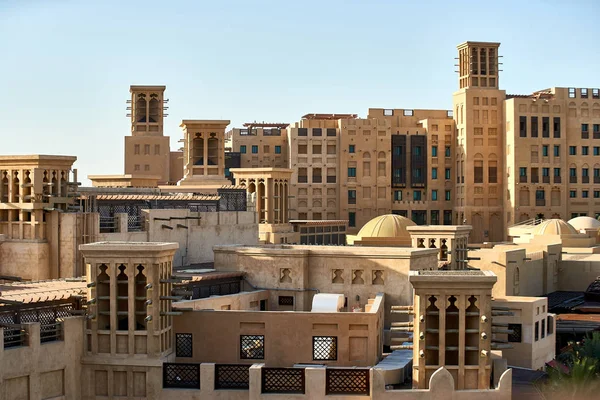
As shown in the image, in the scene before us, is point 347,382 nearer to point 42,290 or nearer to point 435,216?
point 42,290

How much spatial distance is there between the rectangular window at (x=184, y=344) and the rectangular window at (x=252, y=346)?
4.22ft

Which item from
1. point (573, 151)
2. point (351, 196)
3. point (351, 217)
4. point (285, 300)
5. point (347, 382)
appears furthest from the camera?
point (351, 196)

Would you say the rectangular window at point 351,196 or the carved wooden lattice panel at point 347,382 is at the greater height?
the rectangular window at point 351,196

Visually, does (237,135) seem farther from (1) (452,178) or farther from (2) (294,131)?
(1) (452,178)

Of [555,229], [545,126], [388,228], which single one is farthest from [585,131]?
[388,228]

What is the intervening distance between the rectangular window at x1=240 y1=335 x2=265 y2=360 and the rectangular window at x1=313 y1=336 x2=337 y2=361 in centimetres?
134

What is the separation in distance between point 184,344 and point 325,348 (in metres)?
3.54

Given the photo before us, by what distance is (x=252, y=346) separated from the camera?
2691cm

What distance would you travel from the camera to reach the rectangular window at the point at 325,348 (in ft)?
87.9

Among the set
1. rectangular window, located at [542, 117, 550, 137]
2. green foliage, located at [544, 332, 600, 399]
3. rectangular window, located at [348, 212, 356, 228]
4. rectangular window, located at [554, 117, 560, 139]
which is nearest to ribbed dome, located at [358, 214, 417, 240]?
green foliage, located at [544, 332, 600, 399]

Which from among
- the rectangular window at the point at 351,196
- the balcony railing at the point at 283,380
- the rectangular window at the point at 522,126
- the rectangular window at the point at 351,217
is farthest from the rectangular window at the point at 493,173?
the balcony railing at the point at 283,380

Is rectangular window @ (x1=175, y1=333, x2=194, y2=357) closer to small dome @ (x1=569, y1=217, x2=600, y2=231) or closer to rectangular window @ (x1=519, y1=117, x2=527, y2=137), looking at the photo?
small dome @ (x1=569, y1=217, x2=600, y2=231)

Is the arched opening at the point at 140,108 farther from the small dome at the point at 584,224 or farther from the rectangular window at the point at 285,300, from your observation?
the rectangular window at the point at 285,300

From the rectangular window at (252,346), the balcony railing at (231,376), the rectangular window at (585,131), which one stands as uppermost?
the rectangular window at (585,131)
